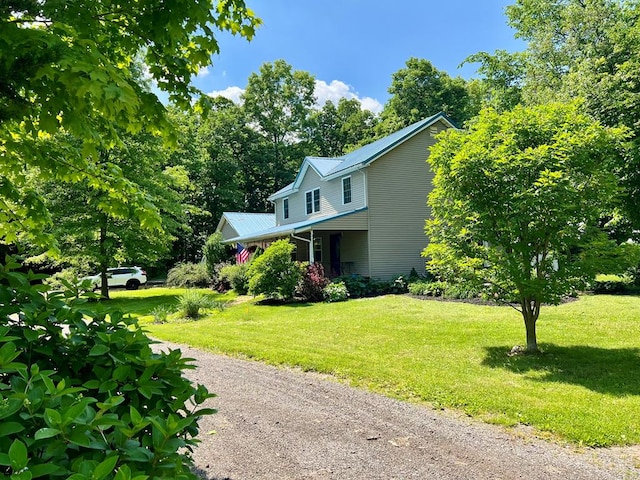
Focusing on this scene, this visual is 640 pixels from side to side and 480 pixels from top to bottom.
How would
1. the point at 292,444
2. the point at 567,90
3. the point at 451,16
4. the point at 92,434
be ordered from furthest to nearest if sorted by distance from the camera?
the point at 451,16 < the point at 567,90 < the point at 292,444 < the point at 92,434

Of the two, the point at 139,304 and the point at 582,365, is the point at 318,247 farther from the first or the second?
the point at 582,365

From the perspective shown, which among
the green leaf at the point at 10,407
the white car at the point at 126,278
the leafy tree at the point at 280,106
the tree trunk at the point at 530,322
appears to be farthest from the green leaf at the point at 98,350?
the leafy tree at the point at 280,106

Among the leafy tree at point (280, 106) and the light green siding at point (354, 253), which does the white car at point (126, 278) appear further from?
the leafy tree at point (280, 106)

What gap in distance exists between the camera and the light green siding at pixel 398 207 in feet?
65.8

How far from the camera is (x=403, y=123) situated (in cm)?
4266

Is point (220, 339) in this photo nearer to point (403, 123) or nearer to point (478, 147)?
point (478, 147)

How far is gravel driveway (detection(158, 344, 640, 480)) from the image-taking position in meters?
3.56

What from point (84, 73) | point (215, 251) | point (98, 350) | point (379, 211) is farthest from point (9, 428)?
point (215, 251)

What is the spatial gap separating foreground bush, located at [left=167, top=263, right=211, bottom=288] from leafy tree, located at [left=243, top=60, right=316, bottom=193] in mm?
21086

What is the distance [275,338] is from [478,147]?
5765 mm

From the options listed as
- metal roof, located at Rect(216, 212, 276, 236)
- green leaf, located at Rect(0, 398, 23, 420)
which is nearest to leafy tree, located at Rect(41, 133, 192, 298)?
metal roof, located at Rect(216, 212, 276, 236)

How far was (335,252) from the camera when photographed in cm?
2262

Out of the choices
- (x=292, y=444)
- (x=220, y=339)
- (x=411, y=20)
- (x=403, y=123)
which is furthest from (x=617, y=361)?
(x=403, y=123)

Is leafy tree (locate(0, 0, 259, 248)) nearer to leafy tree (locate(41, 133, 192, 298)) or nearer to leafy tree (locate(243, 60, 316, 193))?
leafy tree (locate(41, 133, 192, 298))
